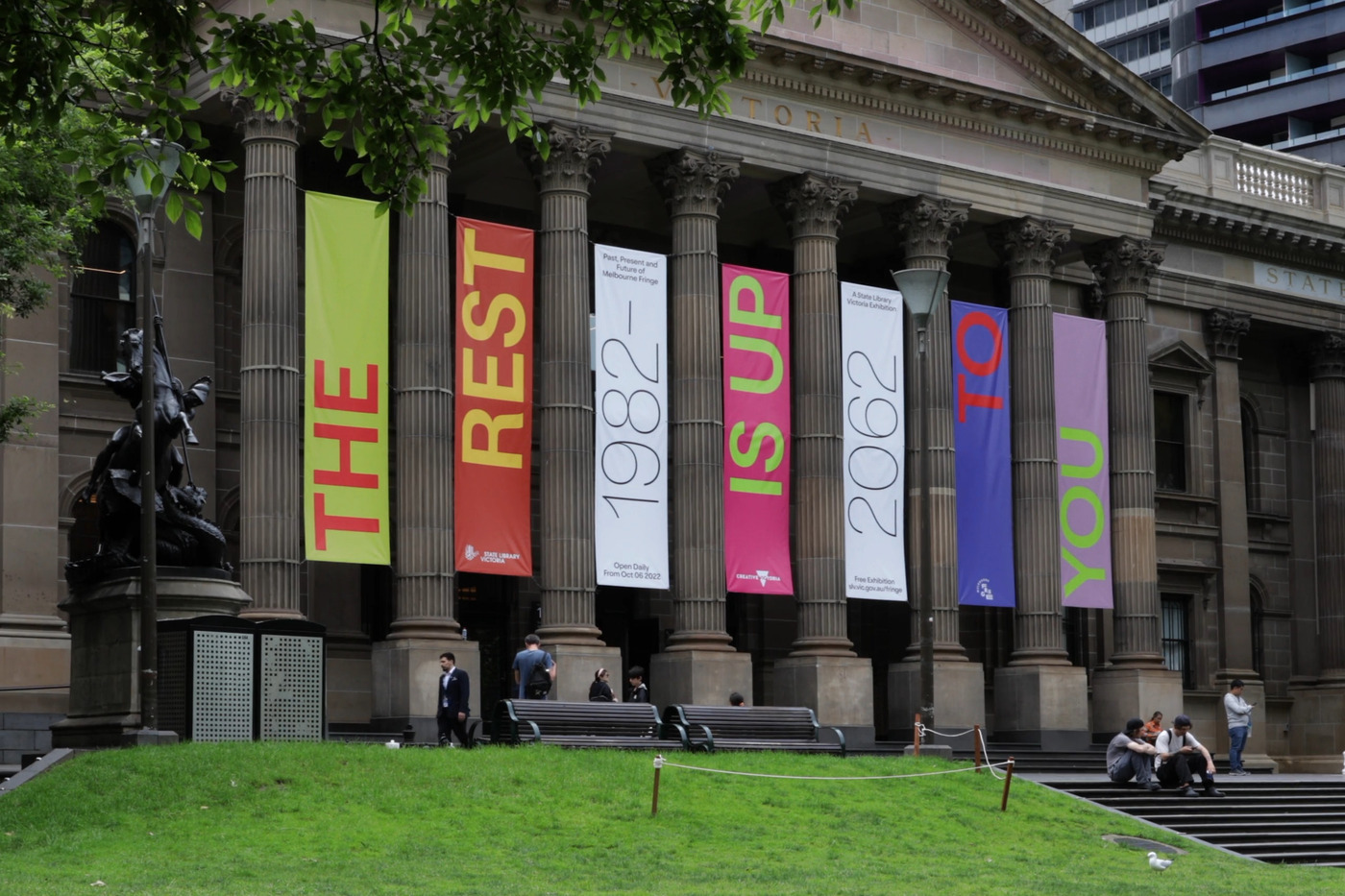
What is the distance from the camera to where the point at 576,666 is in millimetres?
34406

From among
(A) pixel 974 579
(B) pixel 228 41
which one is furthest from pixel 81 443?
(B) pixel 228 41

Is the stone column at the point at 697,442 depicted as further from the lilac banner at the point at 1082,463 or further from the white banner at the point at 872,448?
the lilac banner at the point at 1082,463

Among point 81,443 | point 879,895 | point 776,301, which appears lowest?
point 879,895

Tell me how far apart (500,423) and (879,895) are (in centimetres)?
1780

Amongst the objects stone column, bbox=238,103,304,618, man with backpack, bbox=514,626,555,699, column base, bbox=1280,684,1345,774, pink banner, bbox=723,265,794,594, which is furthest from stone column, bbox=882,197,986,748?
column base, bbox=1280,684,1345,774

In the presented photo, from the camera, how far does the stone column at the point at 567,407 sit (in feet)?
115

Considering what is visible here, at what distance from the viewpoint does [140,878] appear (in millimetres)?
17547

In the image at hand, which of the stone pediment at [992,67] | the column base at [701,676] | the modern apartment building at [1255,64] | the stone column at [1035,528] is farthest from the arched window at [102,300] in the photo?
the modern apartment building at [1255,64]

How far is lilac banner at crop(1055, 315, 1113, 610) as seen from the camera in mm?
42094

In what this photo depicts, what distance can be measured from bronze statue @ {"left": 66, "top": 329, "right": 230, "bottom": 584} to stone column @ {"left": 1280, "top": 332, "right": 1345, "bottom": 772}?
34399mm

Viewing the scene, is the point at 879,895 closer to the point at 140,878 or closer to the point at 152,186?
the point at 140,878

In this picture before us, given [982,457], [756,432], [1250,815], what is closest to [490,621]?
[756,432]

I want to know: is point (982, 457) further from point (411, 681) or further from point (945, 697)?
point (411, 681)

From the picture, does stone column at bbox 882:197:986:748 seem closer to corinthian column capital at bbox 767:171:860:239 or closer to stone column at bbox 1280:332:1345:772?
corinthian column capital at bbox 767:171:860:239
